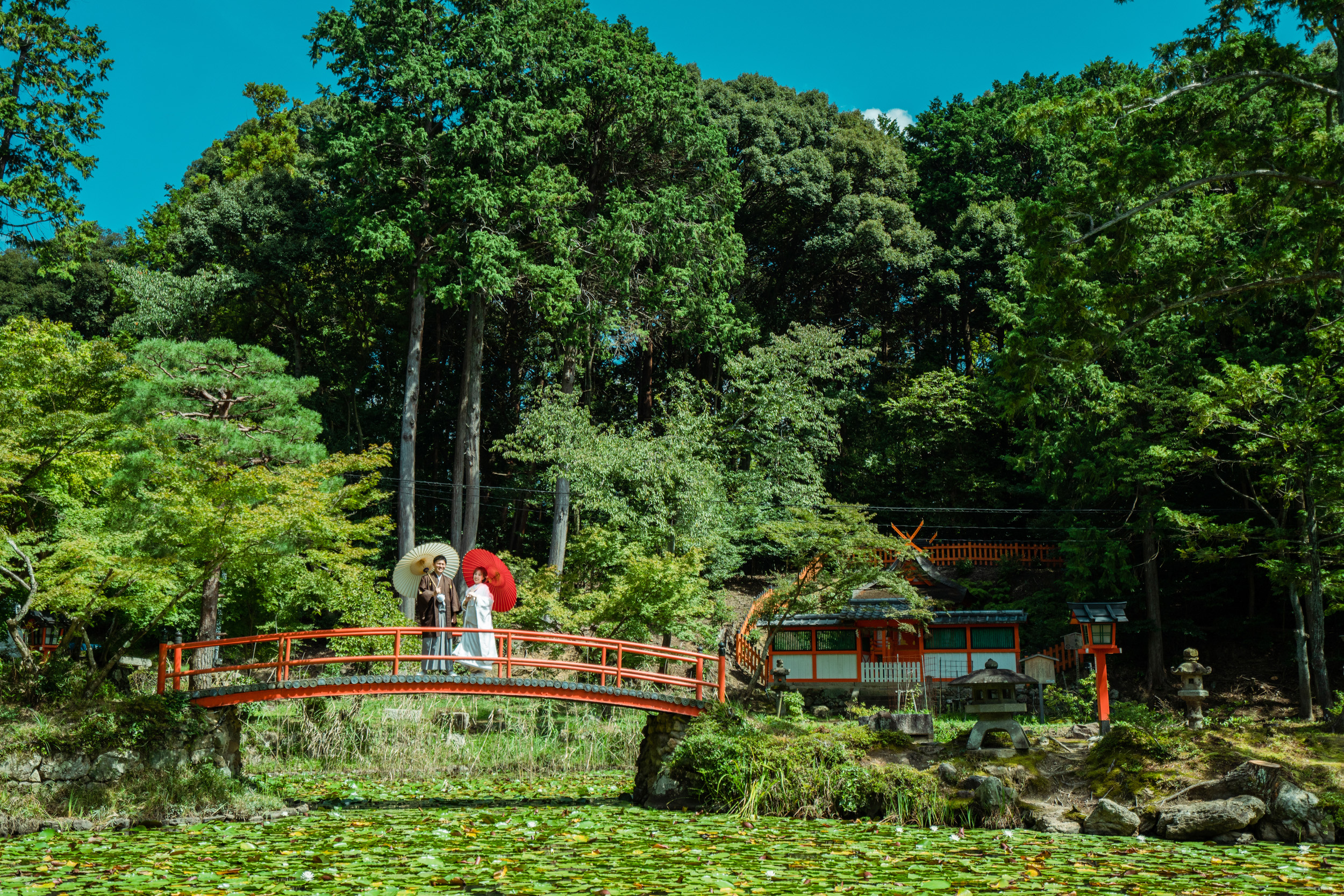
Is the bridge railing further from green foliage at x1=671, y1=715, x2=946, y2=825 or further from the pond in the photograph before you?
the pond

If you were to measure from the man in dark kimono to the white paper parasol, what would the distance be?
81 millimetres

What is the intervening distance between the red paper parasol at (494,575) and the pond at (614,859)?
310 cm

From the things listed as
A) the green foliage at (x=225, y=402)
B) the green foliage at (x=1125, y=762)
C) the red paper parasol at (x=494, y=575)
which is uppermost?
the green foliage at (x=225, y=402)

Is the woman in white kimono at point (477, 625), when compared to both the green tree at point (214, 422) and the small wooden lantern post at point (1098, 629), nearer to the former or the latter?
the green tree at point (214, 422)

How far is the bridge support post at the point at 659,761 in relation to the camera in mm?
12406

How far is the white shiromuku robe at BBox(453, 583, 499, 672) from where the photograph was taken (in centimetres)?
1280

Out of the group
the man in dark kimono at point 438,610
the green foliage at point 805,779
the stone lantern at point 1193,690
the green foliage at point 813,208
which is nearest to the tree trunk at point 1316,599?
the stone lantern at point 1193,690

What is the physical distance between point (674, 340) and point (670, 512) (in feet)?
28.8

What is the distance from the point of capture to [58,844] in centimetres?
917

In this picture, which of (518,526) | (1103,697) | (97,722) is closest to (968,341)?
(518,526)

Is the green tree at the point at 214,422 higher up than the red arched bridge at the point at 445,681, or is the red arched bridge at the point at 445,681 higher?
the green tree at the point at 214,422

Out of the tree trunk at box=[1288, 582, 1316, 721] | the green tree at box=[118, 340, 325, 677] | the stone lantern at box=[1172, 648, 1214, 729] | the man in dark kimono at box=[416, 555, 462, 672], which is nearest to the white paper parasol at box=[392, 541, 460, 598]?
the man in dark kimono at box=[416, 555, 462, 672]

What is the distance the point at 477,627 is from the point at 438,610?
55 cm

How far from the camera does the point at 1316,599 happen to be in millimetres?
16438
